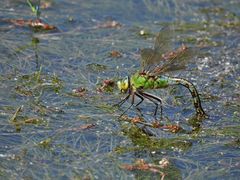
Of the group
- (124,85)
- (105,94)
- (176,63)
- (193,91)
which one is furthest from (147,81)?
(105,94)

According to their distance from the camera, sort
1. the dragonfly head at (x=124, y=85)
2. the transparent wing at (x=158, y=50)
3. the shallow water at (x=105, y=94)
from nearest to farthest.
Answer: the shallow water at (x=105, y=94) → the dragonfly head at (x=124, y=85) → the transparent wing at (x=158, y=50)

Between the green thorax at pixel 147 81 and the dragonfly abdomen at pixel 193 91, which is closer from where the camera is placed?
the green thorax at pixel 147 81

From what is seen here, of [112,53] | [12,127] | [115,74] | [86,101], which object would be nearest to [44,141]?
[12,127]

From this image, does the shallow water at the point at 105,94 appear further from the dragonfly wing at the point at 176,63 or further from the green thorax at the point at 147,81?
the green thorax at the point at 147,81

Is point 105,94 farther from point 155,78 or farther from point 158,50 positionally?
point 158,50

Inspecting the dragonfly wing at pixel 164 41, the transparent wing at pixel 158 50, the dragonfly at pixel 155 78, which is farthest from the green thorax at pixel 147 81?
the dragonfly wing at pixel 164 41

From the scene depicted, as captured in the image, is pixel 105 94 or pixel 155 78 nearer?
pixel 155 78
